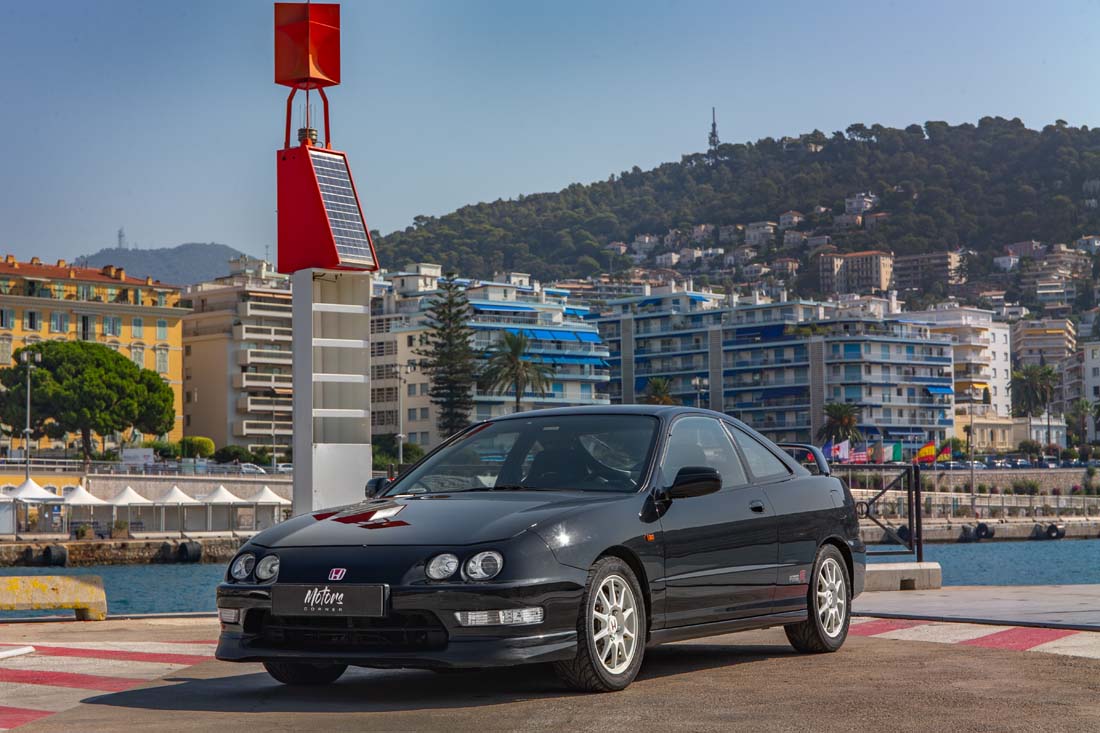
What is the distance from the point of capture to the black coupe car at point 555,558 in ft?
22.7

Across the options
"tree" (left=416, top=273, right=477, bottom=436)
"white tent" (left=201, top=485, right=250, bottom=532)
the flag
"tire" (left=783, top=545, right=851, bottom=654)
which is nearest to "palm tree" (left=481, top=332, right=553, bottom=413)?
"tree" (left=416, top=273, right=477, bottom=436)

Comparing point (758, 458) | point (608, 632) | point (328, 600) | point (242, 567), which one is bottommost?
point (608, 632)

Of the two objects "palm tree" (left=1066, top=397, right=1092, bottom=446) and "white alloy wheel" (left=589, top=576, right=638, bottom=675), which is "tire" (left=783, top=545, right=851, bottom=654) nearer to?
"white alloy wheel" (left=589, top=576, right=638, bottom=675)

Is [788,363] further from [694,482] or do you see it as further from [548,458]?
[694,482]

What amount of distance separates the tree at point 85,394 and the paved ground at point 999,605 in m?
93.1

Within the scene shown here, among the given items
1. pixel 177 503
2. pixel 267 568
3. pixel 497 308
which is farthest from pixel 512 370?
pixel 267 568

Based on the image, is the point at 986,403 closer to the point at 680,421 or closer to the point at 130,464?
the point at 130,464

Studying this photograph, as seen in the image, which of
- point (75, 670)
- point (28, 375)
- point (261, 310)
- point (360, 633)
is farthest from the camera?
point (261, 310)

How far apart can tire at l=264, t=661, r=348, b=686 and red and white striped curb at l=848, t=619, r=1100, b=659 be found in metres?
3.93

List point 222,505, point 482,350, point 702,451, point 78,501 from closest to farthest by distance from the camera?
point 702,451
point 78,501
point 222,505
point 482,350

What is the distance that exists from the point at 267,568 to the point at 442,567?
94 cm

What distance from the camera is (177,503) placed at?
80688 mm

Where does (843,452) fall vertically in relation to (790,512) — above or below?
below

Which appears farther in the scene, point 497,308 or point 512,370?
point 497,308
